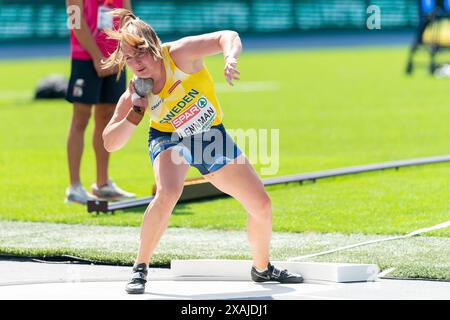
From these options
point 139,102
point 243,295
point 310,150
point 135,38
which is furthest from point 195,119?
point 310,150

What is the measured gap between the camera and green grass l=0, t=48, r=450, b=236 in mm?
10633

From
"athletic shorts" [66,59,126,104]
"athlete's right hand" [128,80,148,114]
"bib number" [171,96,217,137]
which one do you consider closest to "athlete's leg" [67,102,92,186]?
"athletic shorts" [66,59,126,104]

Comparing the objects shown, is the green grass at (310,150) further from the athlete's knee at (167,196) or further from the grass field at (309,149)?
the athlete's knee at (167,196)

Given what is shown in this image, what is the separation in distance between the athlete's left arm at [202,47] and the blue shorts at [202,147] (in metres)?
0.44

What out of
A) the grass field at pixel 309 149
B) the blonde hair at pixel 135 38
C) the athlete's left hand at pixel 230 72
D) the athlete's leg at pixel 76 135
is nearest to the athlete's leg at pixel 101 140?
the athlete's leg at pixel 76 135

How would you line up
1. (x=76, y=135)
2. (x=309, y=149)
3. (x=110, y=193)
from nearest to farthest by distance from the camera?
(x=76, y=135) → (x=110, y=193) → (x=309, y=149)

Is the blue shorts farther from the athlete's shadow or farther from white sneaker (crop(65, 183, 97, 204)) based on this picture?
white sneaker (crop(65, 183, 97, 204))

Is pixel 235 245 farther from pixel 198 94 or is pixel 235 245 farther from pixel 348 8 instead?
pixel 348 8

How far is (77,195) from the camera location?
1151 cm

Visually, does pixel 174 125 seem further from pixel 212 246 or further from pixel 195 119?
pixel 212 246

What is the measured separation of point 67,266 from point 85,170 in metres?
5.49

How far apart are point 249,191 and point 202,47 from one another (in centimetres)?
94

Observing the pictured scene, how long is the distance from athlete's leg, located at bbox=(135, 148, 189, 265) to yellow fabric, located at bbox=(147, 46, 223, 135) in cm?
20

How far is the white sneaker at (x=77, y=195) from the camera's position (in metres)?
11.5
